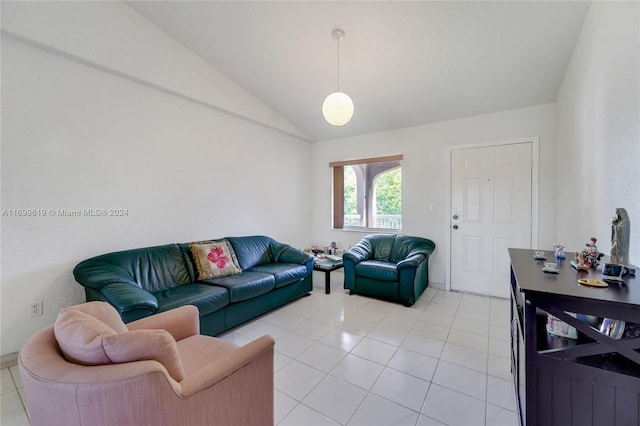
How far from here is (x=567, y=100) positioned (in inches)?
103

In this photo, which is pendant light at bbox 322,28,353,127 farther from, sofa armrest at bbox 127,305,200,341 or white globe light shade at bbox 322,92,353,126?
sofa armrest at bbox 127,305,200,341

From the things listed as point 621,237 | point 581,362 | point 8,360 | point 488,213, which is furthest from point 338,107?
point 8,360

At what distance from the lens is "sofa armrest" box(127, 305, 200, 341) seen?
5.01 feet

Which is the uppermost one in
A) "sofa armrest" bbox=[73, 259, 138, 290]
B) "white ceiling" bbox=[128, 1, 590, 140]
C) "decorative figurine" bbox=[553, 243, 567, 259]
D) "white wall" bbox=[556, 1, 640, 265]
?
"white ceiling" bbox=[128, 1, 590, 140]

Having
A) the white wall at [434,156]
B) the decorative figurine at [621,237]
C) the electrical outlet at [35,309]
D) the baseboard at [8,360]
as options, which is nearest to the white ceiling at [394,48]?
the white wall at [434,156]

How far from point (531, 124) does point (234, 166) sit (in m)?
3.81

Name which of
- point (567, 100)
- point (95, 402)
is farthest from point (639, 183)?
point (95, 402)

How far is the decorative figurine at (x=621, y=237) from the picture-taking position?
1294mm

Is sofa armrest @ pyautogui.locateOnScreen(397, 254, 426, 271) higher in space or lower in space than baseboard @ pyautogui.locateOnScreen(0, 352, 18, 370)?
higher

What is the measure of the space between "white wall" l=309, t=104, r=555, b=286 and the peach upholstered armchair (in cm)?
342

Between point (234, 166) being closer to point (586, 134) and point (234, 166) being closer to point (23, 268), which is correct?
point (23, 268)

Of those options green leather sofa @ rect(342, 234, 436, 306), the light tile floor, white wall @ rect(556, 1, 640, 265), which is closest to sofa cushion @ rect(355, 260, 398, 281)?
green leather sofa @ rect(342, 234, 436, 306)

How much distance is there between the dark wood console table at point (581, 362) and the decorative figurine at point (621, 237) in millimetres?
220

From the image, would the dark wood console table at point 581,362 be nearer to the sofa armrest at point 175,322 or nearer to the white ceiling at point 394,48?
the sofa armrest at point 175,322
